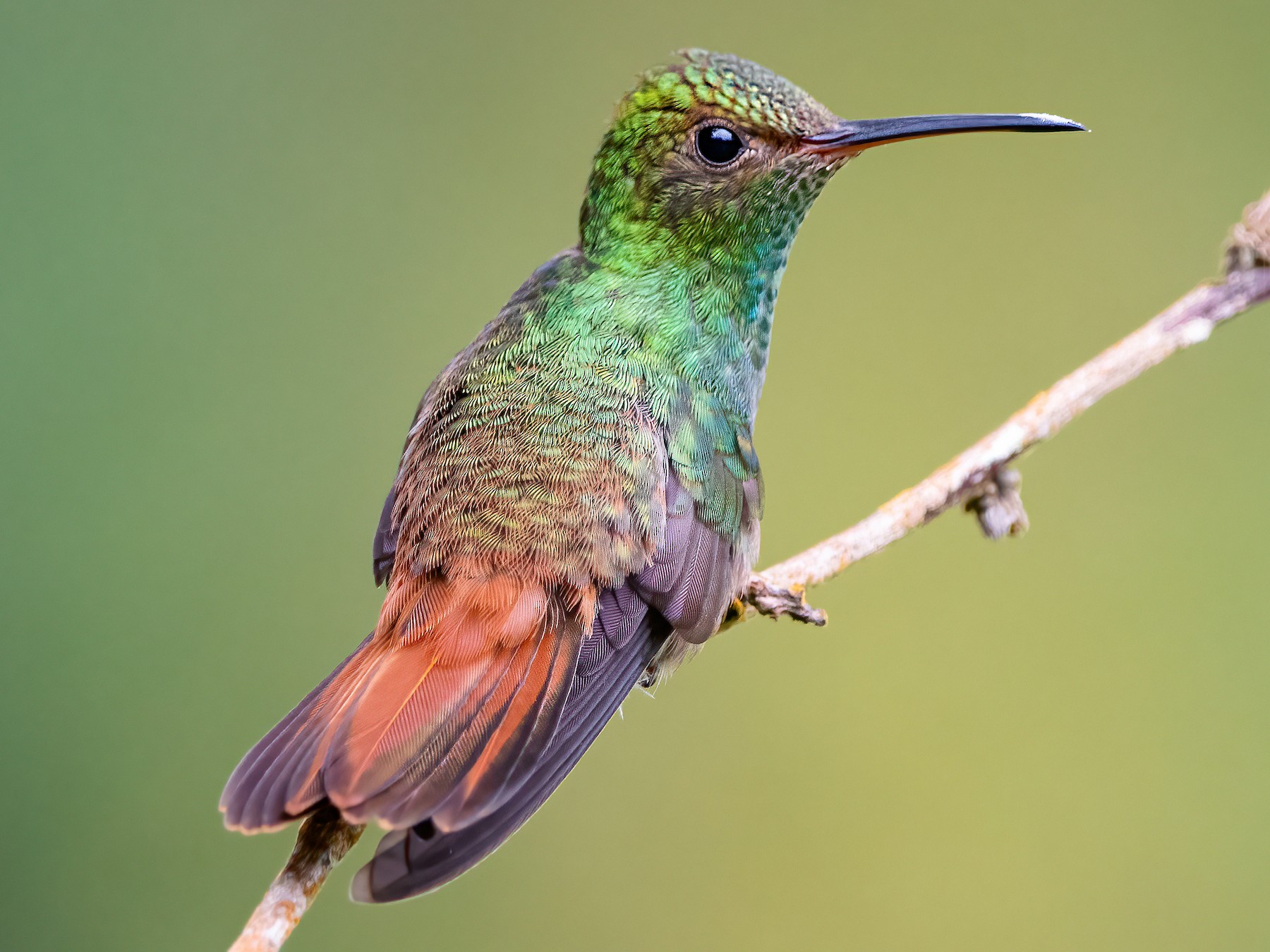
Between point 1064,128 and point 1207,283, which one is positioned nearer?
point 1064,128

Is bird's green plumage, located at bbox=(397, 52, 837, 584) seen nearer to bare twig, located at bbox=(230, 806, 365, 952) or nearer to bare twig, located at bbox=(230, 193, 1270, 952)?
bare twig, located at bbox=(230, 193, 1270, 952)

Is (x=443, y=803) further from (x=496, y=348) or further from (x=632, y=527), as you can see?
(x=496, y=348)

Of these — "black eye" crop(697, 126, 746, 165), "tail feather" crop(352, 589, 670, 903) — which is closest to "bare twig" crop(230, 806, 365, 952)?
"tail feather" crop(352, 589, 670, 903)

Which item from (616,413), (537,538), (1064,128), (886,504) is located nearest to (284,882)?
(537,538)

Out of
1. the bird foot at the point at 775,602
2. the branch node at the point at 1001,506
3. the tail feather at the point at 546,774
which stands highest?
the branch node at the point at 1001,506

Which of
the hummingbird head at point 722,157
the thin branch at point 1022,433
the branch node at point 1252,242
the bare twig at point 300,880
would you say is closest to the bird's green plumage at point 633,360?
the hummingbird head at point 722,157

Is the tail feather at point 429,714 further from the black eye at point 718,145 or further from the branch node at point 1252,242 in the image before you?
the branch node at point 1252,242

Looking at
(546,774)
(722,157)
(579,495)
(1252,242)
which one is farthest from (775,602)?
(1252,242)

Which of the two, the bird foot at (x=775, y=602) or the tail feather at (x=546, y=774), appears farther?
the bird foot at (x=775, y=602)
